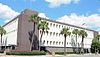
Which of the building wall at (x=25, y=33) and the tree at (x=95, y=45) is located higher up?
the building wall at (x=25, y=33)

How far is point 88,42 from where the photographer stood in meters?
80.6

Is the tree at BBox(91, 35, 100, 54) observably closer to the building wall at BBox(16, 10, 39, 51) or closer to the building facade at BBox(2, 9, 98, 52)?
the building facade at BBox(2, 9, 98, 52)

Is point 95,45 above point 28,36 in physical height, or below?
below

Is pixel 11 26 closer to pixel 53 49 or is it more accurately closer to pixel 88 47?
pixel 53 49

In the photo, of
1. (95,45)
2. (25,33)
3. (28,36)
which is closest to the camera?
(25,33)

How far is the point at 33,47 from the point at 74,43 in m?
26.6

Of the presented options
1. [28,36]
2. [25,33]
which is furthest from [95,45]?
[25,33]

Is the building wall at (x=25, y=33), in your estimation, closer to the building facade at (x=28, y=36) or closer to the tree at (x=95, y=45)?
the building facade at (x=28, y=36)

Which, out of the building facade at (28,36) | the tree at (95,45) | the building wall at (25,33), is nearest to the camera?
the building wall at (25,33)

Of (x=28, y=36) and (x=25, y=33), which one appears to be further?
(x=28, y=36)

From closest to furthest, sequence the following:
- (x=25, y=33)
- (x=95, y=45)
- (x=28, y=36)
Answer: (x=25, y=33)
(x=28, y=36)
(x=95, y=45)

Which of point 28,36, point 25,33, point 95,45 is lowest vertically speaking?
point 95,45

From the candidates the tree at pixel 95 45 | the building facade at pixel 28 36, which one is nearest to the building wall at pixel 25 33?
the building facade at pixel 28 36

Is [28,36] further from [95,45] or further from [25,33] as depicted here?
[95,45]
